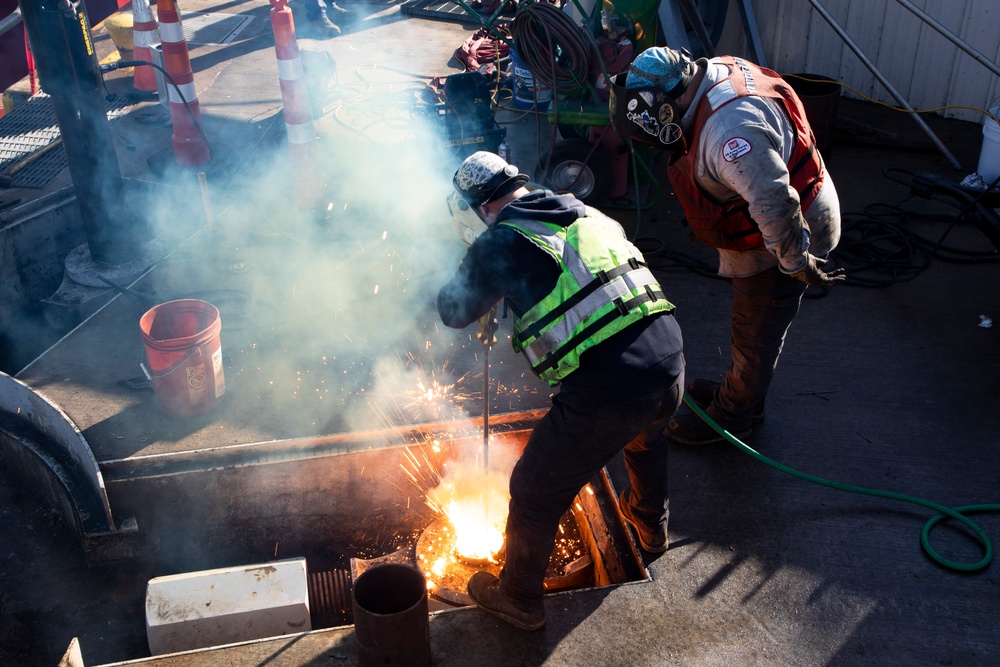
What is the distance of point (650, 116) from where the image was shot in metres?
3.27

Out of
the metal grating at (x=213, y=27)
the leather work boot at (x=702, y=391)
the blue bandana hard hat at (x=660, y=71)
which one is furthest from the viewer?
the metal grating at (x=213, y=27)

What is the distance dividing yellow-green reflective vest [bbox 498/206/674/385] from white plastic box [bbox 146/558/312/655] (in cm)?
158

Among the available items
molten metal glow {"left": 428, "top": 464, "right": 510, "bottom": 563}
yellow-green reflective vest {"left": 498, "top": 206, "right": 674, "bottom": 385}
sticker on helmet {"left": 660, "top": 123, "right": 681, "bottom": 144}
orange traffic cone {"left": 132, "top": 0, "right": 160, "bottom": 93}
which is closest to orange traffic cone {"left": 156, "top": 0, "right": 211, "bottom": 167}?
orange traffic cone {"left": 132, "top": 0, "right": 160, "bottom": 93}

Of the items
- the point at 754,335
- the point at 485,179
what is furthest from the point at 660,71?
the point at 754,335

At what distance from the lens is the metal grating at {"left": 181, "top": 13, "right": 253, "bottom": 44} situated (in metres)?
9.91

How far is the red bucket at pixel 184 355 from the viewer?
3959mm

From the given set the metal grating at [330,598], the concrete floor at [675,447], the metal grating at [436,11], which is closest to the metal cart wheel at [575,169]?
the concrete floor at [675,447]

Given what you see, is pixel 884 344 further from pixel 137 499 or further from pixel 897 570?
pixel 137 499

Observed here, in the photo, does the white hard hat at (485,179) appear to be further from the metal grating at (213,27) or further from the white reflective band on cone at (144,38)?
the metal grating at (213,27)

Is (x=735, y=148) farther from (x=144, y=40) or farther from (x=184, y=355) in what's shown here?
(x=144, y=40)

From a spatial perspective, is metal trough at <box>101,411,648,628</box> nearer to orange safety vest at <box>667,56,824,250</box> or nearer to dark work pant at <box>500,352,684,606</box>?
dark work pant at <box>500,352,684,606</box>

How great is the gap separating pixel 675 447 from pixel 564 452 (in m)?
1.42

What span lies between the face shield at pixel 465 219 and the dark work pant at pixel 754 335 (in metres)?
1.30

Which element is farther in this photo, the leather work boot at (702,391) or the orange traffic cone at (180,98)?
the orange traffic cone at (180,98)
